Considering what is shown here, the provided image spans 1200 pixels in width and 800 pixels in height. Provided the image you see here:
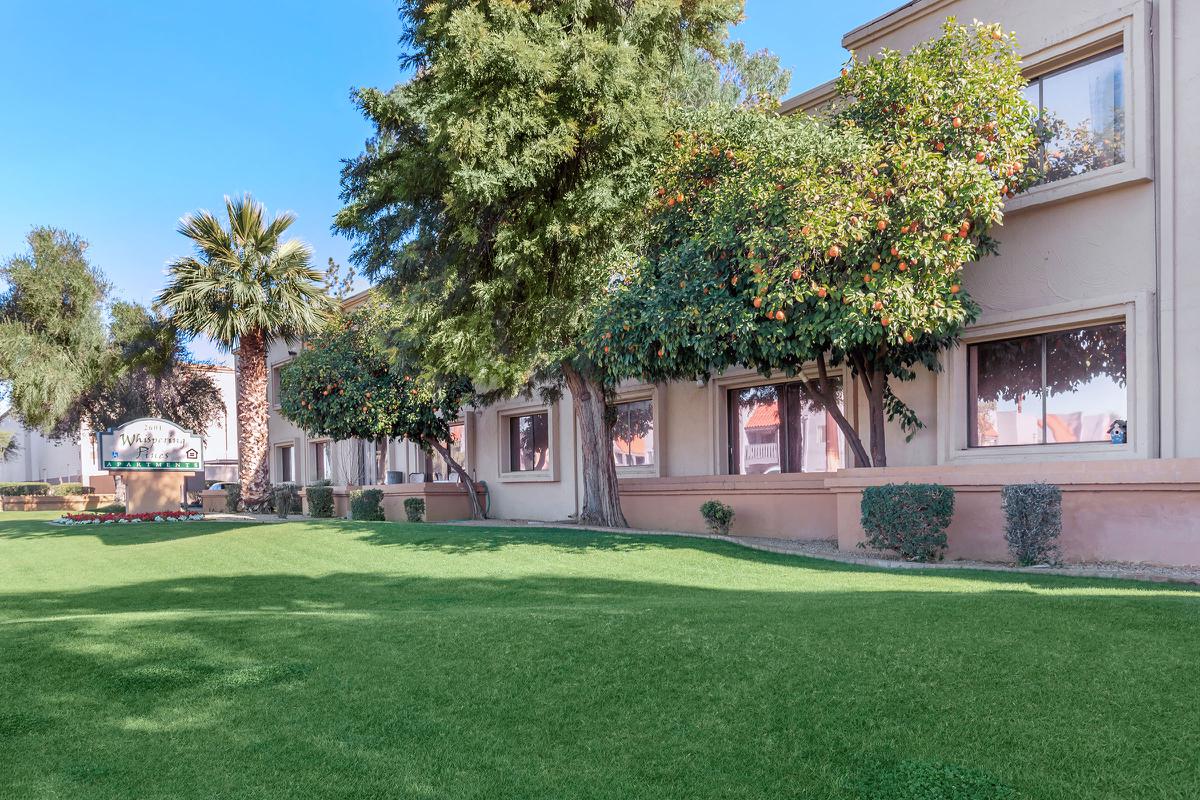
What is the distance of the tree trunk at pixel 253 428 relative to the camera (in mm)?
27984

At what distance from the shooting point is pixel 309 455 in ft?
113

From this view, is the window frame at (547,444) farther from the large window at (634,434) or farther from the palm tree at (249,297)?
the palm tree at (249,297)

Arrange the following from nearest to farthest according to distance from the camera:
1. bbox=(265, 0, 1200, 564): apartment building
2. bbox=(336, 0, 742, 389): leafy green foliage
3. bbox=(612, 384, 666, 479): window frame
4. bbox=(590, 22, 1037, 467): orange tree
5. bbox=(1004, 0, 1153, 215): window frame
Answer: bbox=(265, 0, 1200, 564): apartment building → bbox=(590, 22, 1037, 467): orange tree → bbox=(1004, 0, 1153, 215): window frame → bbox=(336, 0, 742, 389): leafy green foliage → bbox=(612, 384, 666, 479): window frame

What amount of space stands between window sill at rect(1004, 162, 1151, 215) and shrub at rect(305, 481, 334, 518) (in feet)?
69.9

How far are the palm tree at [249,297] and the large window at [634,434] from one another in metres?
12.2

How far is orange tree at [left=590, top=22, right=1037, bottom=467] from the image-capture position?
10.8 m

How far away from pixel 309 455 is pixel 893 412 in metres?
26.4

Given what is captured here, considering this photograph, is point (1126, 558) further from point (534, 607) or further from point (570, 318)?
point (570, 318)

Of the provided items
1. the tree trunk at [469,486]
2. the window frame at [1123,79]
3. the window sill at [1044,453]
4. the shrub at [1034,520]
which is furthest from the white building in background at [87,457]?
the shrub at [1034,520]

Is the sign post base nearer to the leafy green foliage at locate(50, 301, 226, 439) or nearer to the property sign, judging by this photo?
the property sign

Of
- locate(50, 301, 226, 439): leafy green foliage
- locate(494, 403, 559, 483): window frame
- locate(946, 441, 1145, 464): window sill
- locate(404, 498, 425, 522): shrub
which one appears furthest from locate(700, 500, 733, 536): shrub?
locate(50, 301, 226, 439): leafy green foliage

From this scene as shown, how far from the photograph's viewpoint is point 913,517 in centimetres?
1052

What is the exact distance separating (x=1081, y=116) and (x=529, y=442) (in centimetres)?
1479

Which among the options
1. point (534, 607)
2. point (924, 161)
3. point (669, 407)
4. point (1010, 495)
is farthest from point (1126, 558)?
point (669, 407)
